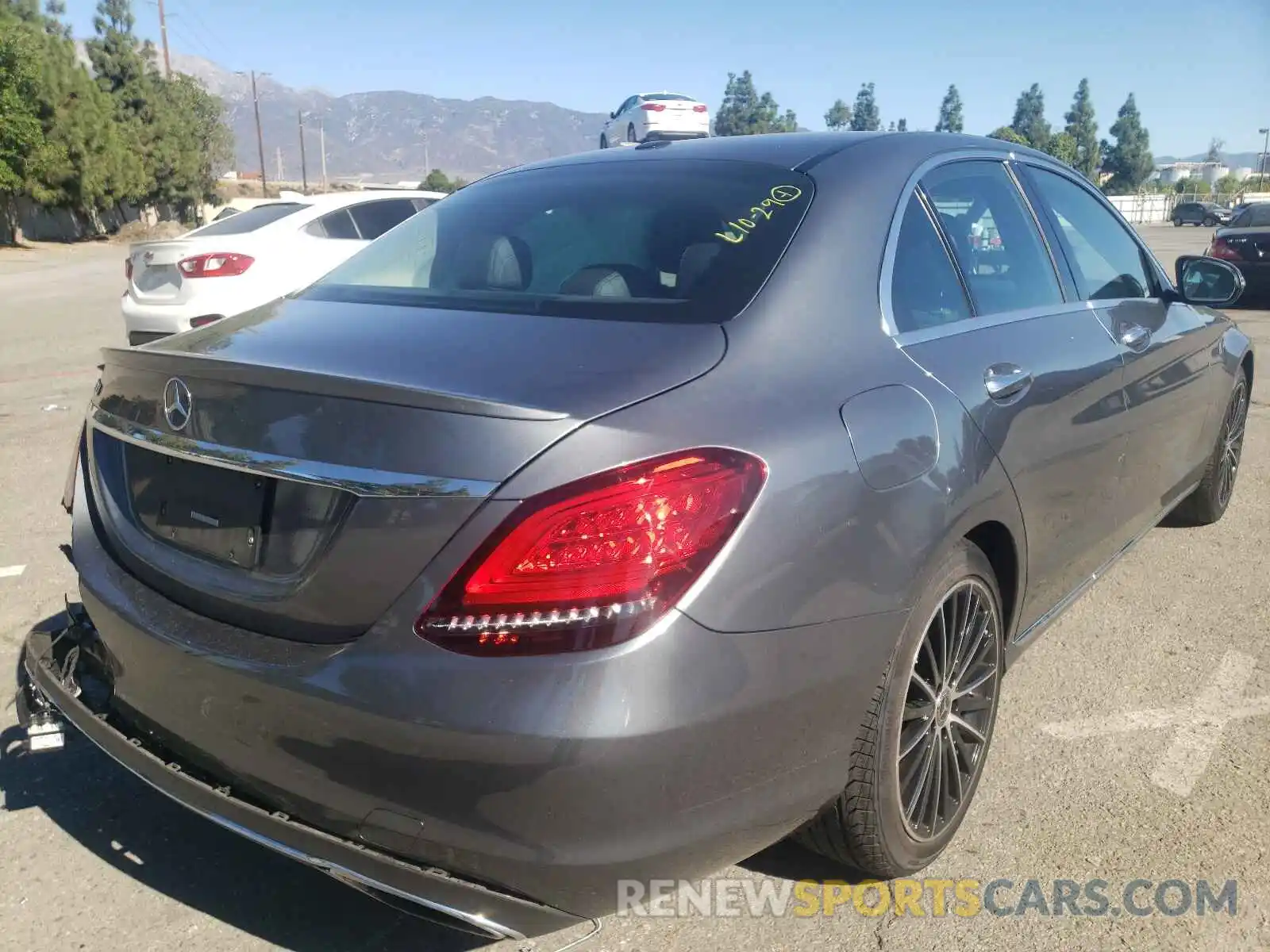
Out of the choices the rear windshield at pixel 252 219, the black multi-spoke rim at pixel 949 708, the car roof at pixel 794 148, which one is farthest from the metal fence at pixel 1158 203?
the black multi-spoke rim at pixel 949 708

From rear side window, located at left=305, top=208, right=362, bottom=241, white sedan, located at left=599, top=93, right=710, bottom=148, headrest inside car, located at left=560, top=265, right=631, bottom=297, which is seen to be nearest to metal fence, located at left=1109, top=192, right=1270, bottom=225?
white sedan, located at left=599, top=93, right=710, bottom=148

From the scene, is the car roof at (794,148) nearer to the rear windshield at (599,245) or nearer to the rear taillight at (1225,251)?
the rear windshield at (599,245)

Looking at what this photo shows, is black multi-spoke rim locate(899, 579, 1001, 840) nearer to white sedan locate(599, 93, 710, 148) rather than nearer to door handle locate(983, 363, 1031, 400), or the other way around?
door handle locate(983, 363, 1031, 400)

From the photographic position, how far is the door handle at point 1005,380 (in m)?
2.59

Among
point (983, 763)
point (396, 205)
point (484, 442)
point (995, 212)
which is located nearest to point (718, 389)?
point (484, 442)

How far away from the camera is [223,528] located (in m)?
2.05

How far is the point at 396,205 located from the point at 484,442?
9300 millimetres

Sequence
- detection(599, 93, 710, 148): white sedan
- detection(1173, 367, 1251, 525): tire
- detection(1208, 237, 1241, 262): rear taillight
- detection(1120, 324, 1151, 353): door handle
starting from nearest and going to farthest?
detection(1120, 324, 1151, 353): door handle
detection(1173, 367, 1251, 525): tire
detection(1208, 237, 1241, 262): rear taillight
detection(599, 93, 710, 148): white sedan

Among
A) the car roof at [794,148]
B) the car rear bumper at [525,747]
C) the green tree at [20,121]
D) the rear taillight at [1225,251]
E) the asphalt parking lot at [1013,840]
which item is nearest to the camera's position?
the car rear bumper at [525,747]

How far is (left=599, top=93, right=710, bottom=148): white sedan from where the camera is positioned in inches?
825

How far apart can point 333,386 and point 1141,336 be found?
2765mm

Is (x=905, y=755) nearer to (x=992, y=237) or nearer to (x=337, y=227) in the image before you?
(x=992, y=237)

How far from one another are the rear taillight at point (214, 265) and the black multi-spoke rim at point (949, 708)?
7875mm

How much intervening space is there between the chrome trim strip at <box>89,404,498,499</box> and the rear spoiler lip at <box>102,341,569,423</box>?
0.13 m
